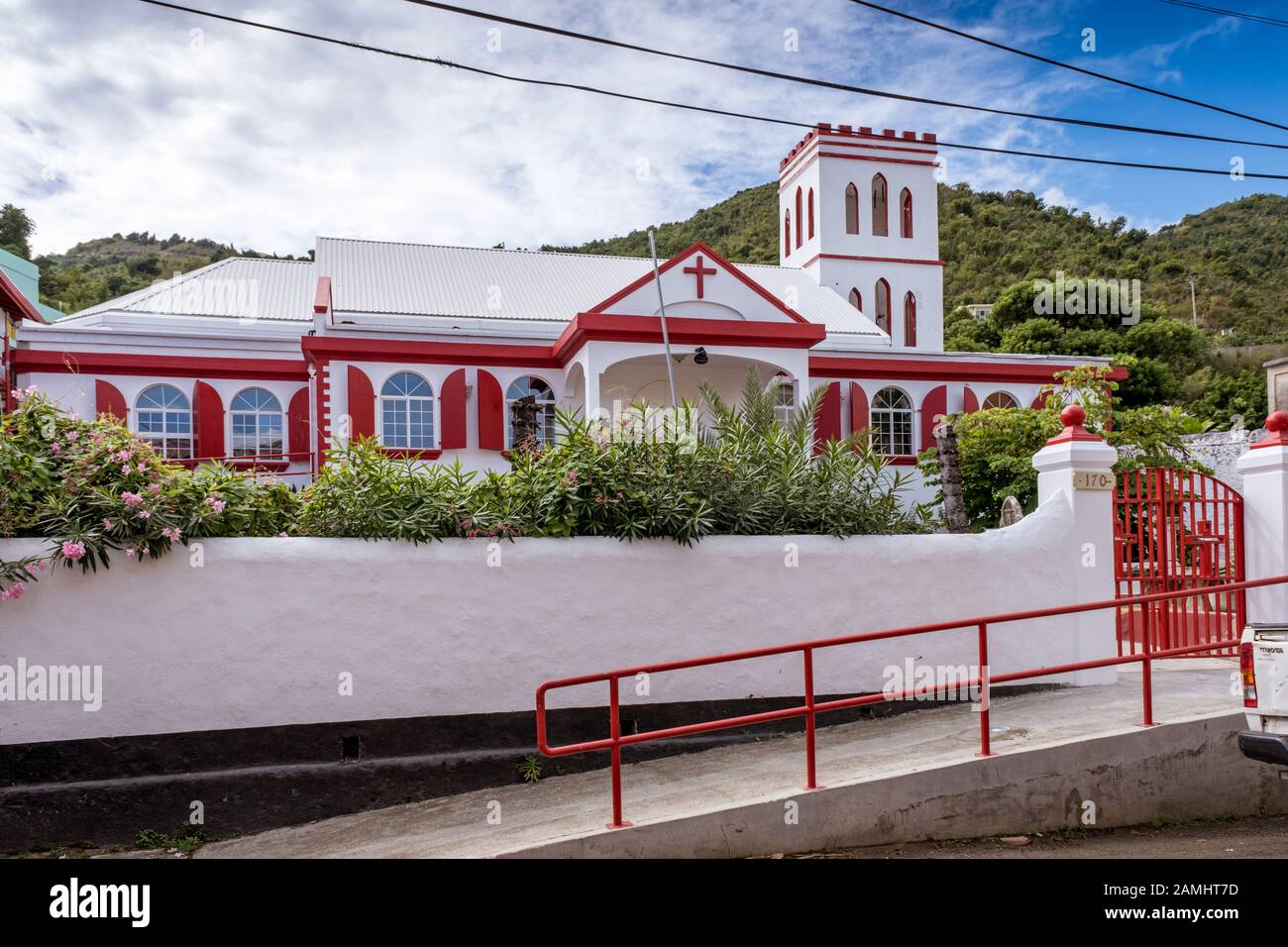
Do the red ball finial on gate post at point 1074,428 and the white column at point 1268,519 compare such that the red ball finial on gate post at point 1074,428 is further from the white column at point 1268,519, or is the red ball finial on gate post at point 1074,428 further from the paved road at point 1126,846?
the paved road at point 1126,846

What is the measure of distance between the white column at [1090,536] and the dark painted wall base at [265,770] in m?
3.91

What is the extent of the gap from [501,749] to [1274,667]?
5.17 meters

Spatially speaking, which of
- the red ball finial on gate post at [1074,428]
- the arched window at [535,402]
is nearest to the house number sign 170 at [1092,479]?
the red ball finial on gate post at [1074,428]

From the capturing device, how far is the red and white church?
665 inches

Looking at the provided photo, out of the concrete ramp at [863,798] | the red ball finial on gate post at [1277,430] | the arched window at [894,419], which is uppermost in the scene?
the arched window at [894,419]

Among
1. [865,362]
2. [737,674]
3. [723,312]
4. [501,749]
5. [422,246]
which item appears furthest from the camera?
[422,246]

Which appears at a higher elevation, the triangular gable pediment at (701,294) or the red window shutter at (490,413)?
the triangular gable pediment at (701,294)

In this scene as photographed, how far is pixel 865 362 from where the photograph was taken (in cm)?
1972

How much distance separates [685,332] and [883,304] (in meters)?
13.9

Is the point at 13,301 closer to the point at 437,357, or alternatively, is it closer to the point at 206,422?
the point at 206,422

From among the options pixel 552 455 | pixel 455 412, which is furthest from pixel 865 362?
pixel 552 455

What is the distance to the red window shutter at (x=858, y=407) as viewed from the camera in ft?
64.1

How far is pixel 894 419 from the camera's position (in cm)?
2025

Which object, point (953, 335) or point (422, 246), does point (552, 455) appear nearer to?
point (422, 246)
